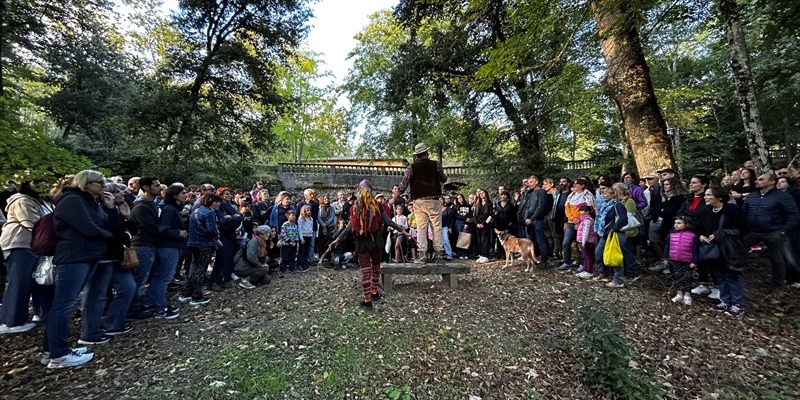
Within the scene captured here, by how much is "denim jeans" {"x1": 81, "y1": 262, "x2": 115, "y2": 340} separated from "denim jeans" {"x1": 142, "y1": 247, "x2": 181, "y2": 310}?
860mm

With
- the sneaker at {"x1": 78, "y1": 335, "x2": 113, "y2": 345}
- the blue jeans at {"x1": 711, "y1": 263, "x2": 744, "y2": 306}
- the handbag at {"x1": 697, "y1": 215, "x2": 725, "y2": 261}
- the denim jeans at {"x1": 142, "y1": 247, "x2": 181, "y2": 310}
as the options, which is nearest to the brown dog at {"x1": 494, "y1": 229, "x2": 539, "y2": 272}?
the handbag at {"x1": 697, "y1": 215, "x2": 725, "y2": 261}

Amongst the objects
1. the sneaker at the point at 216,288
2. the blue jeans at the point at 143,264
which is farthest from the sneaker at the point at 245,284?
the blue jeans at the point at 143,264

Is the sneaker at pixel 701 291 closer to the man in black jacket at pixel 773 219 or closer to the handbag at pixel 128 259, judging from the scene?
the man in black jacket at pixel 773 219

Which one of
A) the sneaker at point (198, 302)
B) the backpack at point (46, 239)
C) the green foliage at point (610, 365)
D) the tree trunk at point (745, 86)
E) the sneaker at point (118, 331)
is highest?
the tree trunk at point (745, 86)

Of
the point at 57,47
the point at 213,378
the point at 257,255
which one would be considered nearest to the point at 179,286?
the point at 257,255

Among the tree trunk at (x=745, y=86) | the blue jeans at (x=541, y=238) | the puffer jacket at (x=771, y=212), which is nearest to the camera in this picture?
the puffer jacket at (x=771, y=212)

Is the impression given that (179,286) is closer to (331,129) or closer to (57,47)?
(57,47)

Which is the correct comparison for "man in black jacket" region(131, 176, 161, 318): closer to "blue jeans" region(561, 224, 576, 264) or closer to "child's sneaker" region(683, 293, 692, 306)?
"blue jeans" region(561, 224, 576, 264)

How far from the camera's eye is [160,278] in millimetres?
5078

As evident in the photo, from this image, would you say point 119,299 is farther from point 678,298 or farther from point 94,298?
point 678,298

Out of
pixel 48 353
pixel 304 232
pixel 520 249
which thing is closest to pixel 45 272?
pixel 48 353

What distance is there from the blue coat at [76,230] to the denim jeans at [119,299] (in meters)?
0.68

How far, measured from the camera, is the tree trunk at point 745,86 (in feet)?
21.0

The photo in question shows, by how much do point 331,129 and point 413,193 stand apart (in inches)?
1451
